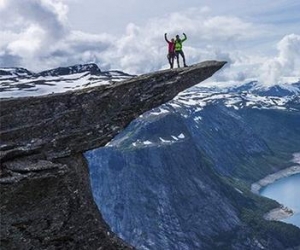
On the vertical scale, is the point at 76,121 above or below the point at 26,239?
above

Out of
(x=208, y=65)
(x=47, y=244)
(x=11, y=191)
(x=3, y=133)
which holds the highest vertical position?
(x=208, y=65)

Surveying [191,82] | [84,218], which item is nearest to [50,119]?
[84,218]

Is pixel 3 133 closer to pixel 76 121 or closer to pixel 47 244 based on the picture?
pixel 76 121

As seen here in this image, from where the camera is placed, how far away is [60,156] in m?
36.8

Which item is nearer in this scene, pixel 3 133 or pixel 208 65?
pixel 3 133

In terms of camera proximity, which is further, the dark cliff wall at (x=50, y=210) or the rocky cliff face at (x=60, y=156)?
the rocky cliff face at (x=60, y=156)

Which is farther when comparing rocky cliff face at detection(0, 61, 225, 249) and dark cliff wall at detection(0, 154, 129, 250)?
rocky cliff face at detection(0, 61, 225, 249)

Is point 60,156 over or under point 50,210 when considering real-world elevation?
over

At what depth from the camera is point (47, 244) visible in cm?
3447

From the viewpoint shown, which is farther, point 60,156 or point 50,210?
point 60,156

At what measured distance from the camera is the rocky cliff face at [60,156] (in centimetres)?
3412

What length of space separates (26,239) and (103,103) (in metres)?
11.7

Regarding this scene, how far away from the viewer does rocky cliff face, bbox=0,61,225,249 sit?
3412cm

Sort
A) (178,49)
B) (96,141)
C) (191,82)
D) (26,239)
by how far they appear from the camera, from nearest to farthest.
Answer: (26,239)
(96,141)
(191,82)
(178,49)
